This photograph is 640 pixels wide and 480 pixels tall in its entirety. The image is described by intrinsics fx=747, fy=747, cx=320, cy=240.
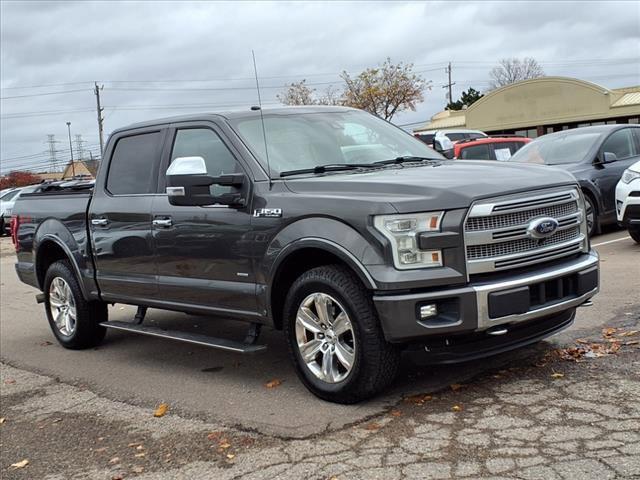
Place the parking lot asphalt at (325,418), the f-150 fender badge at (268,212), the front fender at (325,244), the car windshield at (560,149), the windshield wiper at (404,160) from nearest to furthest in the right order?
1. the parking lot asphalt at (325,418)
2. the front fender at (325,244)
3. the f-150 fender badge at (268,212)
4. the windshield wiper at (404,160)
5. the car windshield at (560,149)

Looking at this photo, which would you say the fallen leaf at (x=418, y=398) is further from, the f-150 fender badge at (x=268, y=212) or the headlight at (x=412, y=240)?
the f-150 fender badge at (x=268, y=212)

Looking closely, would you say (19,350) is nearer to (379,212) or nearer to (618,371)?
(379,212)

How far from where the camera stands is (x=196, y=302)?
5.77 meters

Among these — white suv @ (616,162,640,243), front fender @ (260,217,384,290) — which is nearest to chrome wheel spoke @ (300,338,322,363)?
front fender @ (260,217,384,290)

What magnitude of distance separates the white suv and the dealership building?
1288 inches

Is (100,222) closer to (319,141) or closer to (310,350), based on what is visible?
(319,141)

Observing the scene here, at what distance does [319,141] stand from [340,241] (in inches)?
52.8

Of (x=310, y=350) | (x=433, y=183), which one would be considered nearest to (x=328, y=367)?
(x=310, y=350)

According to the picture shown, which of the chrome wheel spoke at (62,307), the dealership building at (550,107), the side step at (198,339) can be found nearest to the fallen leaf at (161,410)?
the side step at (198,339)

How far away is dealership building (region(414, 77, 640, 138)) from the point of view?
41000 mm

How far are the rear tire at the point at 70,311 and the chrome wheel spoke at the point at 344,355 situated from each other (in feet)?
11.0

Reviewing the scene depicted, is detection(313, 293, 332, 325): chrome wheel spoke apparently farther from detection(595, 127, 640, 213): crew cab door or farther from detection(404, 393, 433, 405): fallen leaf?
detection(595, 127, 640, 213): crew cab door

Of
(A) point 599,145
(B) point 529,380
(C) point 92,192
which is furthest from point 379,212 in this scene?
(A) point 599,145

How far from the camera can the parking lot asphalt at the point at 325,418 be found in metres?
3.80
